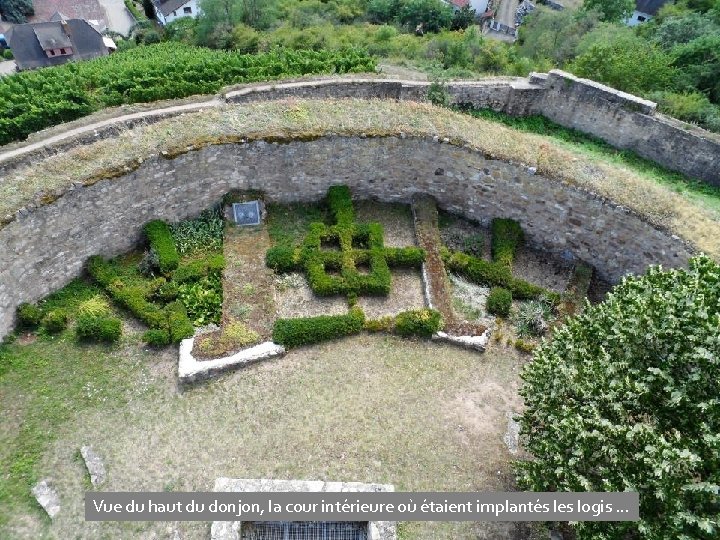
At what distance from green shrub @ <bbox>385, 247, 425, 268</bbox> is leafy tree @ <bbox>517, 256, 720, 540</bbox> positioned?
20.3ft

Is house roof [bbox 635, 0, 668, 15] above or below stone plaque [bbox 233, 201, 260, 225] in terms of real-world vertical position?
below

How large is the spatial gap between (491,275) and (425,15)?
34.7 m

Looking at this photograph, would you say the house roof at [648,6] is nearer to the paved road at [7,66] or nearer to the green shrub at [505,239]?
the green shrub at [505,239]

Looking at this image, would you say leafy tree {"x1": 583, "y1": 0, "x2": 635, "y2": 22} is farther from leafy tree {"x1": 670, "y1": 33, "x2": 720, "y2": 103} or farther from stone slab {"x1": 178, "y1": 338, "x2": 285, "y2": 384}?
stone slab {"x1": 178, "y1": 338, "x2": 285, "y2": 384}

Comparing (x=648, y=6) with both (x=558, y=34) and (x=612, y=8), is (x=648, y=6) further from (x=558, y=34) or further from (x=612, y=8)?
(x=558, y=34)

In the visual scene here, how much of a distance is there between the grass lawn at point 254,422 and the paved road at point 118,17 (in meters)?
51.8

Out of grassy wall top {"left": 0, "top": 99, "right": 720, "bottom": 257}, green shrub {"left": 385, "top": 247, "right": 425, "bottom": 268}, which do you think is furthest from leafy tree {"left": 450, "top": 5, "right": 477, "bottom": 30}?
green shrub {"left": 385, "top": 247, "right": 425, "bottom": 268}

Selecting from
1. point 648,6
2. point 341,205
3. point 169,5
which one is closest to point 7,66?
point 169,5

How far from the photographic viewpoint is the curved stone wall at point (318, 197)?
15.0m

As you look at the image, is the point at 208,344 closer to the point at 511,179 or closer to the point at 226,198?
the point at 226,198

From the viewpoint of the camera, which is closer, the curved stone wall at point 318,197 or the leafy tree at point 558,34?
the curved stone wall at point 318,197

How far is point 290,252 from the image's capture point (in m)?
16.6

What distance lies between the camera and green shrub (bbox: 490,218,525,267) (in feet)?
56.2

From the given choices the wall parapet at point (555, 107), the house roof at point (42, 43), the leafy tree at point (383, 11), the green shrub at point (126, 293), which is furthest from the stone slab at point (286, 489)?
the house roof at point (42, 43)
